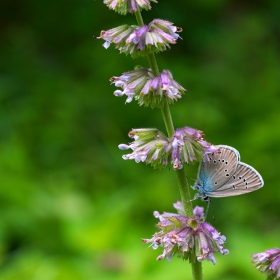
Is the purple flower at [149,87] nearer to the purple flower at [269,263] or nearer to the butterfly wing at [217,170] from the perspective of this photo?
the butterfly wing at [217,170]

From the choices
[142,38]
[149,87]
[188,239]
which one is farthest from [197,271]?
[142,38]

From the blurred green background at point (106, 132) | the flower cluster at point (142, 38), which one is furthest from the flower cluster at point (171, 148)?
the blurred green background at point (106, 132)

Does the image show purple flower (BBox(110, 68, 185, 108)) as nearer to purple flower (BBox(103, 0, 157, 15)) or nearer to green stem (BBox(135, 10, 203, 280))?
green stem (BBox(135, 10, 203, 280))

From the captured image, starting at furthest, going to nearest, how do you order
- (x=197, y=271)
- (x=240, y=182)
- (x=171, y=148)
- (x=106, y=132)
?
(x=106, y=132), (x=240, y=182), (x=171, y=148), (x=197, y=271)

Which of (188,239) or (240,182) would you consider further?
(240,182)

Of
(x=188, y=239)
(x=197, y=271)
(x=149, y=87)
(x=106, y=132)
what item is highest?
(x=106, y=132)

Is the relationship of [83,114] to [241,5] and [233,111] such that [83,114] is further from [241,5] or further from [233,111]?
[241,5]

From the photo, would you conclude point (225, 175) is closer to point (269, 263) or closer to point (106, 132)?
point (269, 263)

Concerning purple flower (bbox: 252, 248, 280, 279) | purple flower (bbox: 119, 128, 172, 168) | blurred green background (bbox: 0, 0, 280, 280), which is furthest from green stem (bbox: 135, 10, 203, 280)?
blurred green background (bbox: 0, 0, 280, 280)
